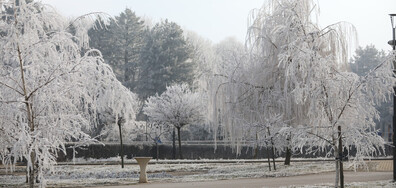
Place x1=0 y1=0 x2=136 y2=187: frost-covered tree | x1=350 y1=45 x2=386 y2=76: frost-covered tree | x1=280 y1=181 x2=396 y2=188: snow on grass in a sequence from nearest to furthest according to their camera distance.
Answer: x1=0 y1=0 x2=136 y2=187: frost-covered tree < x1=280 y1=181 x2=396 y2=188: snow on grass < x1=350 y1=45 x2=386 y2=76: frost-covered tree

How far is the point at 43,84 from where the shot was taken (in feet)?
34.3

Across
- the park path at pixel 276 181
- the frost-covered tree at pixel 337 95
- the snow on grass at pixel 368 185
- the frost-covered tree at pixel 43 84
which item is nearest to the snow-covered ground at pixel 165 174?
the snow on grass at pixel 368 185

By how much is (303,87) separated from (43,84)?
6800 millimetres

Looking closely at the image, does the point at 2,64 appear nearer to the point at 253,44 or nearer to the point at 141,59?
the point at 253,44

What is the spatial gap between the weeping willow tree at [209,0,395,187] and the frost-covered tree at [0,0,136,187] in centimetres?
461

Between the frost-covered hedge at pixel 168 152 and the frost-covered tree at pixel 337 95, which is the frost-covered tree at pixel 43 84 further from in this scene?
the frost-covered hedge at pixel 168 152

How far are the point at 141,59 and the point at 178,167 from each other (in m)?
37.1

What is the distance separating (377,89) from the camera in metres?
12.6

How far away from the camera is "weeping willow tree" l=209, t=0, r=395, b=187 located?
42.5ft

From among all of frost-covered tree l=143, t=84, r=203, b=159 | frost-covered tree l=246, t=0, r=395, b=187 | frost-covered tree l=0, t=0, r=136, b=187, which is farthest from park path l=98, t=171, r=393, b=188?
frost-covered tree l=143, t=84, r=203, b=159

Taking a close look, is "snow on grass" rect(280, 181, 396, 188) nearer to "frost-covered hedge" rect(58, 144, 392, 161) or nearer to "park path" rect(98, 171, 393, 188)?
"park path" rect(98, 171, 393, 188)

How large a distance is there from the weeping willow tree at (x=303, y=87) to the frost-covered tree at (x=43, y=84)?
461 centimetres

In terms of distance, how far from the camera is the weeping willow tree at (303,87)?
1296 centimetres

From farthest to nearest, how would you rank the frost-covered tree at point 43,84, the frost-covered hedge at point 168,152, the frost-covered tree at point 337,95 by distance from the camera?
the frost-covered hedge at point 168,152
the frost-covered tree at point 337,95
the frost-covered tree at point 43,84
